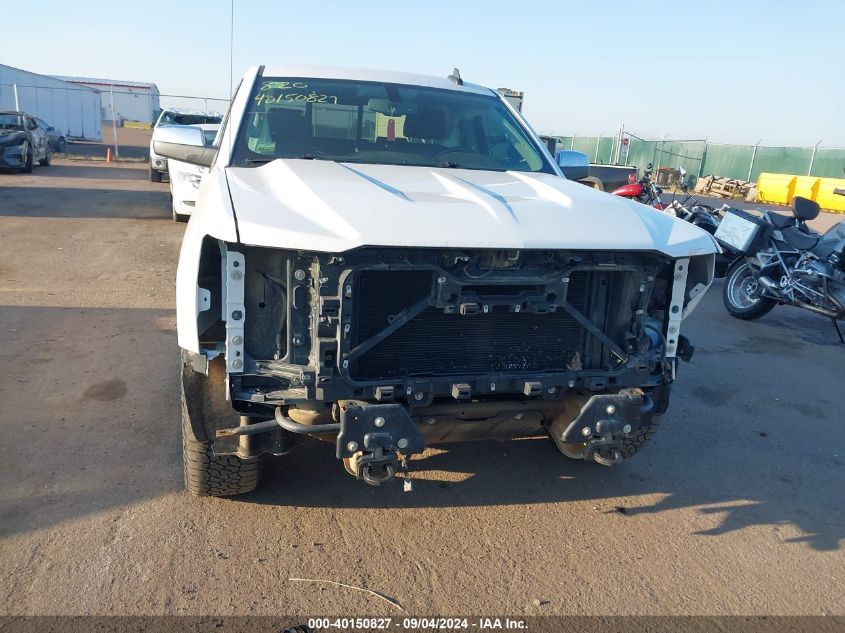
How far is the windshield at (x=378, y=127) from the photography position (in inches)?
153

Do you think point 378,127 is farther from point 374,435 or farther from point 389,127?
point 374,435

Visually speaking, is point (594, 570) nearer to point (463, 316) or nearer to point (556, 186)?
point (463, 316)

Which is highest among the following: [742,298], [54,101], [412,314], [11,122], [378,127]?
[54,101]

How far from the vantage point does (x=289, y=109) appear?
4.05 metres

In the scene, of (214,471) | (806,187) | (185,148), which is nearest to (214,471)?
(214,471)

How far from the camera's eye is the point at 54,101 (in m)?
31.5

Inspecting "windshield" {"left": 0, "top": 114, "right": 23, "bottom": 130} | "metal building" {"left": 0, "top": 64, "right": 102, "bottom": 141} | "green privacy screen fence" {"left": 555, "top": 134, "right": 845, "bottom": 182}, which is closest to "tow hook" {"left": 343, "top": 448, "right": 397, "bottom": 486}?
"windshield" {"left": 0, "top": 114, "right": 23, "bottom": 130}

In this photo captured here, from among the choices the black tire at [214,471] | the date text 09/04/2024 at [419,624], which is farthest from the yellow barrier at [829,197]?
the black tire at [214,471]

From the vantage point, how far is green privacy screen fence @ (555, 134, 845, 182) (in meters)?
25.6

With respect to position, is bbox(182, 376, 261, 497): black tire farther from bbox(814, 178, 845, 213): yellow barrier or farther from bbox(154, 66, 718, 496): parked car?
bbox(814, 178, 845, 213): yellow barrier

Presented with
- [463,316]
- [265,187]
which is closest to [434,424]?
[463,316]

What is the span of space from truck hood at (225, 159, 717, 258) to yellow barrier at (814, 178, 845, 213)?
21037 mm

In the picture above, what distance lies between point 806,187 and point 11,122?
23.9 meters

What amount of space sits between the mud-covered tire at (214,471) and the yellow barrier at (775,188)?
23755 millimetres
